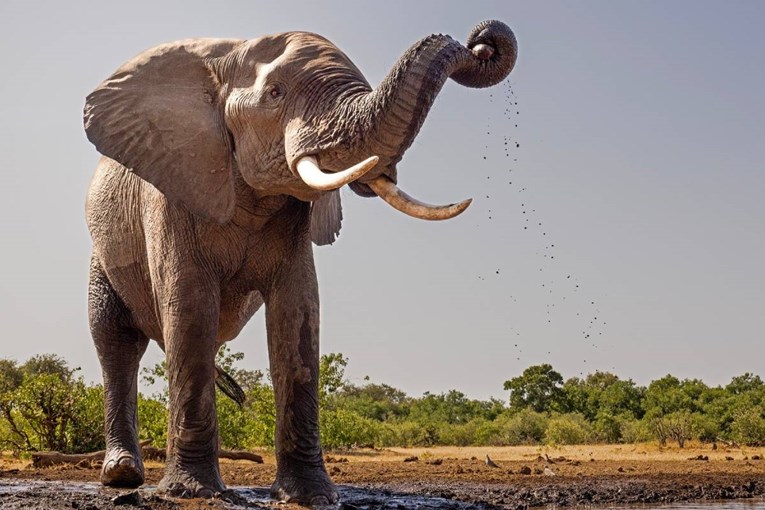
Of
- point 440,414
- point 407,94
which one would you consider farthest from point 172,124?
point 440,414

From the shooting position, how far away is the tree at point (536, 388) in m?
29.1

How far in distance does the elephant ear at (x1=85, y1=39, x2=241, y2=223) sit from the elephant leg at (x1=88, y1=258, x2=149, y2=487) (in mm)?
1727

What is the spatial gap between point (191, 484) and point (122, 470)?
1874mm

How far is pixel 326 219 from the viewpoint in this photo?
780 cm

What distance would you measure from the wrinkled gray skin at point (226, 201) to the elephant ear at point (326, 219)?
0.03 meters

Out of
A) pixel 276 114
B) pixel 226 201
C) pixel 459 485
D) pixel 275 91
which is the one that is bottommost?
pixel 459 485

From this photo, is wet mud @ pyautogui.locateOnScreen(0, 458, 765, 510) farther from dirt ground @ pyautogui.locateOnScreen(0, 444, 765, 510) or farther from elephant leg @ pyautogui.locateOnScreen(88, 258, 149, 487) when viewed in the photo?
elephant leg @ pyautogui.locateOnScreen(88, 258, 149, 487)

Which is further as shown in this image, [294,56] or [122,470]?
[122,470]

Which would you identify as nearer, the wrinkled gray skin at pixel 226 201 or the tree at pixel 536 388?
the wrinkled gray skin at pixel 226 201

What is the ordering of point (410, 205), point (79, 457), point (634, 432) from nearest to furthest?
point (410, 205) < point (79, 457) < point (634, 432)

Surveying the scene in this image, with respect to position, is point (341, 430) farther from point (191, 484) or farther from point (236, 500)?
point (236, 500)

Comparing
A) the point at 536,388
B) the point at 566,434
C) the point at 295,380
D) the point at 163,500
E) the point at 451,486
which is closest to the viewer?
the point at 163,500

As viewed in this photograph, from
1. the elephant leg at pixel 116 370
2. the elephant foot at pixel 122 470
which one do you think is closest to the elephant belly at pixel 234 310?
the elephant leg at pixel 116 370

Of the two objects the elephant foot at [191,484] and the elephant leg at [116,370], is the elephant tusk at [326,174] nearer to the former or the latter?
the elephant foot at [191,484]
